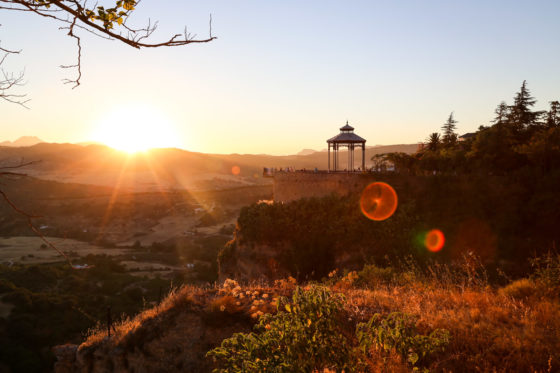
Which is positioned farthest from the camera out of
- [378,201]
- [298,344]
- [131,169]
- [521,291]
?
[131,169]

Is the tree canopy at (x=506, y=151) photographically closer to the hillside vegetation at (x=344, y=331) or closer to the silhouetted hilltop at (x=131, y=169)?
the hillside vegetation at (x=344, y=331)

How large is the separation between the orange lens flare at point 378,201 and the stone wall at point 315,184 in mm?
722

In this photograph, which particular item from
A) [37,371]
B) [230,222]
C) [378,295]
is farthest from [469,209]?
[230,222]

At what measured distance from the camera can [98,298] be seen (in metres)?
32.4

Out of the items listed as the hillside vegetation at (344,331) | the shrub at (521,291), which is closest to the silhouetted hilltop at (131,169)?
the hillside vegetation at (344,331)

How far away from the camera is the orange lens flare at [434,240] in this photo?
23.6 metres

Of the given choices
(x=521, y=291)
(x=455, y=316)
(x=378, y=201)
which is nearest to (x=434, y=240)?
(x=378, y=201)

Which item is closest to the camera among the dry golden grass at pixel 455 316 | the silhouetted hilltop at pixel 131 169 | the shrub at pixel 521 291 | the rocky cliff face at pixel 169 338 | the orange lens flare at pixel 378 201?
the dry golden grass at pixel 455 316

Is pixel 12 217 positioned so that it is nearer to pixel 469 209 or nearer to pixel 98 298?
pixel 98 298

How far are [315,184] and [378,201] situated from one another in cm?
590

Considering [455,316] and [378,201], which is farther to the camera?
[378,201]

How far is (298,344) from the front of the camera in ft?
11.8

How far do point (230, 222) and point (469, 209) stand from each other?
189ft

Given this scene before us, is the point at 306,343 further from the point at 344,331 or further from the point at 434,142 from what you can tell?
the point at 434,142
